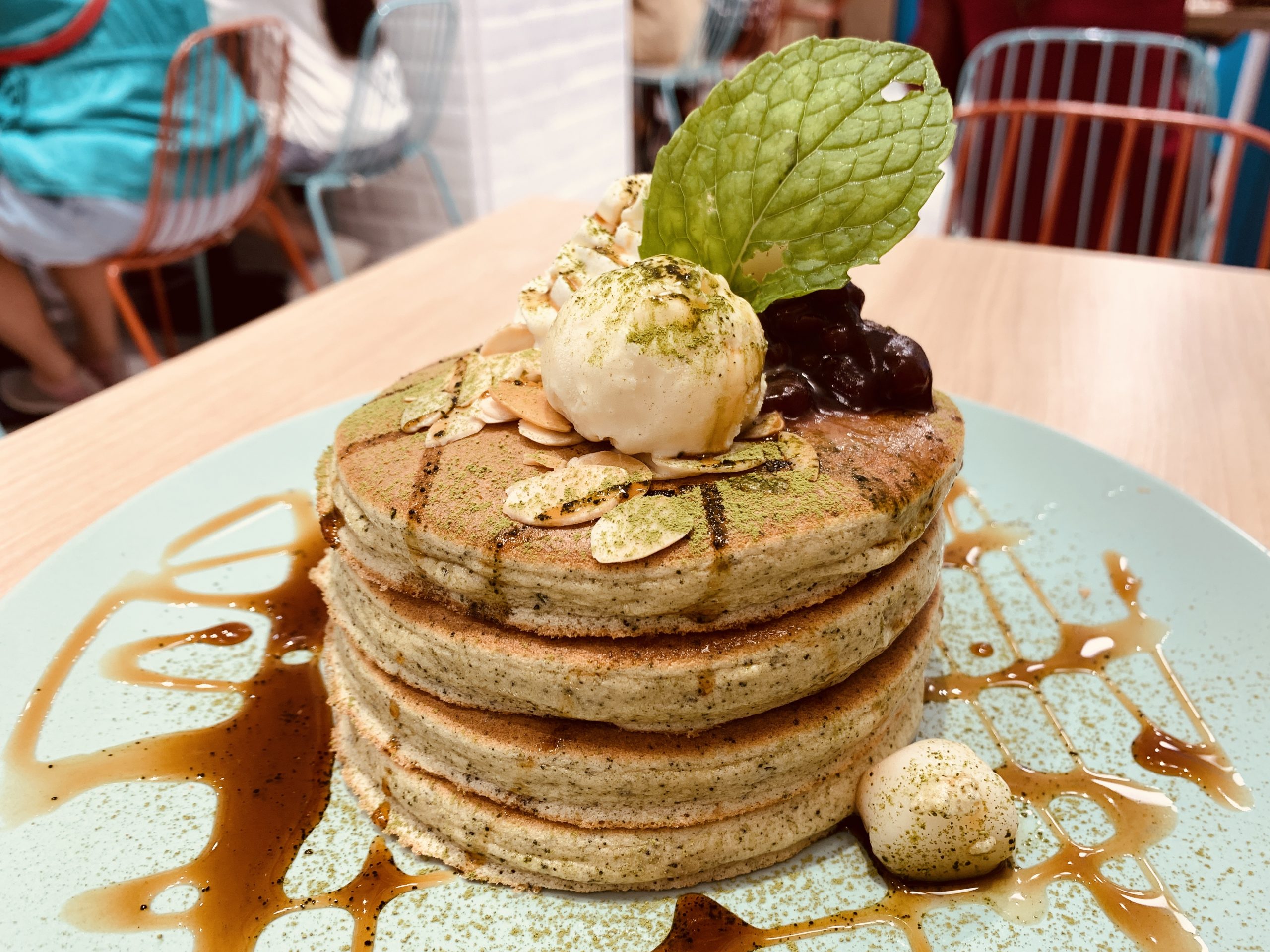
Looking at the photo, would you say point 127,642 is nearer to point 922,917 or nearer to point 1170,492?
point 922,917

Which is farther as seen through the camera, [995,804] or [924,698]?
[924,698]

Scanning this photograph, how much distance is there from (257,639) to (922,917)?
105 cm

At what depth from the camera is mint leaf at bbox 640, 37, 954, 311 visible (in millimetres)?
1176

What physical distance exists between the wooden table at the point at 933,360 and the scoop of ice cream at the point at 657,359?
1052 millimetres

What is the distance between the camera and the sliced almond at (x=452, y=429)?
1.24 metres

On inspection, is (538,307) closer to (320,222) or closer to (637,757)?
(637,757)

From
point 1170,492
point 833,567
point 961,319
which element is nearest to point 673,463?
point 833,567

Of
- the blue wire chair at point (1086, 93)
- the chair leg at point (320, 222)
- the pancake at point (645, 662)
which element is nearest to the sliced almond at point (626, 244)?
the pancake at point (645, 662)

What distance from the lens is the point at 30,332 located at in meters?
3.82

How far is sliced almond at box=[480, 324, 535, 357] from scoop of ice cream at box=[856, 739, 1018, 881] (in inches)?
30.1

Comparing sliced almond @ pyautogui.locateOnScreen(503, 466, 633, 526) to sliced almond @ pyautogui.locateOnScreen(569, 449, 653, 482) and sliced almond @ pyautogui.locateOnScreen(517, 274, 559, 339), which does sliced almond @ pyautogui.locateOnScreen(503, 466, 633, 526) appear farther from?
sliced almond @ pyautogui.locateOnScreen(517, 274, 559, 339)

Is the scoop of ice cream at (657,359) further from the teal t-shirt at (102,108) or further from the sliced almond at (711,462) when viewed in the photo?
the teal t-shirt at (102,108)

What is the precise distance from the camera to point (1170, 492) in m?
1.66

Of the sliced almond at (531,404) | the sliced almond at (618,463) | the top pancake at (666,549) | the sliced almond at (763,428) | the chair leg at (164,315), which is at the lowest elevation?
the chair leg at (164,315)
